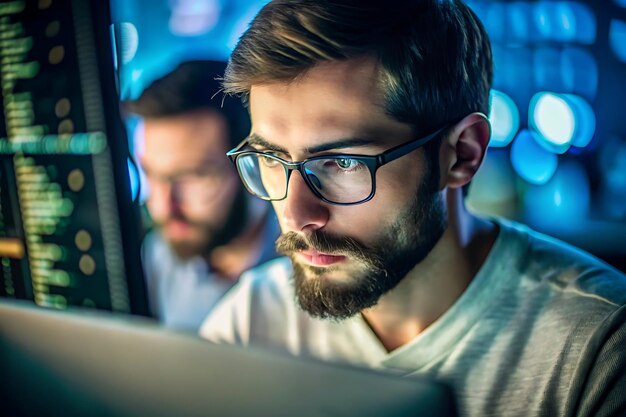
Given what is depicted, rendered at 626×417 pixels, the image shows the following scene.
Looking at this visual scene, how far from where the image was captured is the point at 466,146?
33.0 inches

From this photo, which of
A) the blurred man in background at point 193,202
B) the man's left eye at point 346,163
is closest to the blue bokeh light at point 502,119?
the man's left eye at point 346,163

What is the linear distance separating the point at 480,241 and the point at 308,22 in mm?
449

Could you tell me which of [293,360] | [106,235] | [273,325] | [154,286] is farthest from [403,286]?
[106,235]

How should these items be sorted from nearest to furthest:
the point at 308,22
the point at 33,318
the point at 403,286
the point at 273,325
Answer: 1. the point at 33,318
2. the point at 308,22
3. the point at 403,286
4. the point at 273,325

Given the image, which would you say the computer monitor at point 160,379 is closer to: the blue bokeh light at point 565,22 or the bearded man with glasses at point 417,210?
the bearded man with glasses at point 417,210

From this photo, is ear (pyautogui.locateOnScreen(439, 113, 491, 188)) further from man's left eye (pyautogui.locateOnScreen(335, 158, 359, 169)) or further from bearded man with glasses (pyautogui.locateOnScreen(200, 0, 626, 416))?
man's left eye (pyautogui.locateOnScreen(335, 158, 359, 169))

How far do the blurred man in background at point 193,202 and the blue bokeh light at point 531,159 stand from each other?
0.47 m

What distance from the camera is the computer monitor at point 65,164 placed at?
124cm

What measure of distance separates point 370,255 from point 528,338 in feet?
A: 0.90

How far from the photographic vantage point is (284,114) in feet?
2.70

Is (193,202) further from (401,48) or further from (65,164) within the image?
(401,48)

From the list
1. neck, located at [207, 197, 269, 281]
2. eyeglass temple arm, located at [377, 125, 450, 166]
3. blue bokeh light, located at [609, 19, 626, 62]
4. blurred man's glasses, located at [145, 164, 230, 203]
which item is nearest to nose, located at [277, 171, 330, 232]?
eyeglass temple arm, located at [377, 125, 450, 166]

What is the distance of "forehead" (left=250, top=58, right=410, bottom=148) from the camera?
31.2 inches

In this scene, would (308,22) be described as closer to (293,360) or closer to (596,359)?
(293,360)
